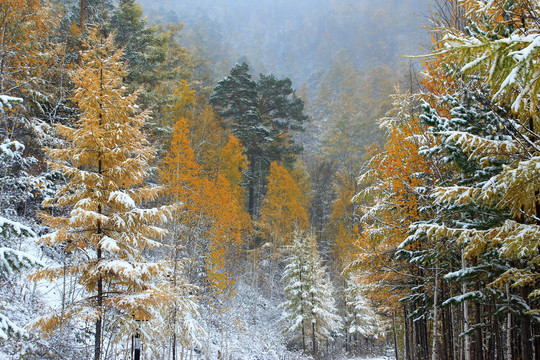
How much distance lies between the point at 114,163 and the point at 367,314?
2167 centimetres

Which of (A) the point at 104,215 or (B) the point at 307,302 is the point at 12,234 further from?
(B) the point at 307,302

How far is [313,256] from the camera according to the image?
2069 cm

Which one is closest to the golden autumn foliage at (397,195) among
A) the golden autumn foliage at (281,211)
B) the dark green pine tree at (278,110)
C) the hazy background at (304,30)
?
the golden autumn foliage at (281,211)

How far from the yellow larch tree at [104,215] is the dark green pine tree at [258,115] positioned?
17519 mm

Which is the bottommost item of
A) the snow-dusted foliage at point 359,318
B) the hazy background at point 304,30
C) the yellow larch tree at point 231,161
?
the snow-dusted foliage at point 359,318

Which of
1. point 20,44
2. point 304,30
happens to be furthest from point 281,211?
point 304,30

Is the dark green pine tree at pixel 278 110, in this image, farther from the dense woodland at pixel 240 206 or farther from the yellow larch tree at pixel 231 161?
the yellow larch tree at pixel 231 161

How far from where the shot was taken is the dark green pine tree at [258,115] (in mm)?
25031

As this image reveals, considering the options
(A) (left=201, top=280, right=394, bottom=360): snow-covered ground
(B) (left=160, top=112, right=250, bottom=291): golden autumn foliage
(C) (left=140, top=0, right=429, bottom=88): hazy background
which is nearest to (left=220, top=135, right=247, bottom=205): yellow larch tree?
(B) (left=160, top=112, right=250, bottom=291): golden autumn foliage

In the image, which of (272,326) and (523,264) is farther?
(272,326)

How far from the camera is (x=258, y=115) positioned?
25.0 meters

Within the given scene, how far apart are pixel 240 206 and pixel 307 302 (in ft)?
23.6

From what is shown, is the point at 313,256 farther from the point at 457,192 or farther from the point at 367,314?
the point at 457,192

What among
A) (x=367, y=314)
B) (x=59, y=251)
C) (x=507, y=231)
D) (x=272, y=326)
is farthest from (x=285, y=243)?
(x=507, y=231)
